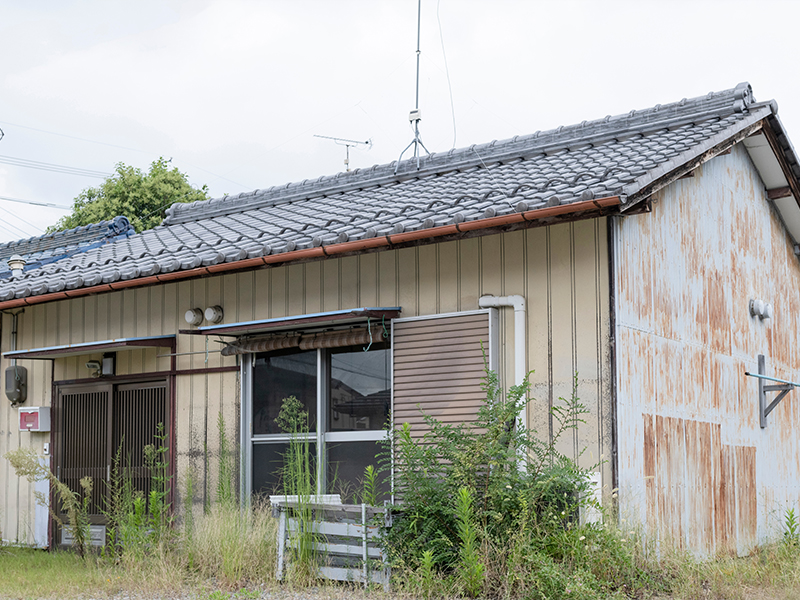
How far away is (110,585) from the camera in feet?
20.3

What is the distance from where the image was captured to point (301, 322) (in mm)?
7398

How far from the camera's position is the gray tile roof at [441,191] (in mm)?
6621

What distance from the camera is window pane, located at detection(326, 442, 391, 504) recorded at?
7.21 metres

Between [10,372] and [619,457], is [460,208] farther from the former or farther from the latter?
[10,372]

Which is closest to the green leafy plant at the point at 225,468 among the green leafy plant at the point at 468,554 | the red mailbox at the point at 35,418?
the green leafy plant at the point at 468,554

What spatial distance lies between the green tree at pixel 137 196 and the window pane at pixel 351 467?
19621 mm

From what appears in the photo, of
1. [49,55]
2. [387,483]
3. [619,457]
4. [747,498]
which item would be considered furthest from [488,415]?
[49,55]

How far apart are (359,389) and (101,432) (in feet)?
11.4

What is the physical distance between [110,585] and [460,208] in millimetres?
3948

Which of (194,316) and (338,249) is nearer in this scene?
Result: (338,249)

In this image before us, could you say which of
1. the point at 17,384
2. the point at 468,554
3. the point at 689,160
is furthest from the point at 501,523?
the point at 17,384

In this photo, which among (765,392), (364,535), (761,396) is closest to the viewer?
(364,535)

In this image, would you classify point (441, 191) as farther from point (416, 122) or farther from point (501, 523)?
point (501, 523)

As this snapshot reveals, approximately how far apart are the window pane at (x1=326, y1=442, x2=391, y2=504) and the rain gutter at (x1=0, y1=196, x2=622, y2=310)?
1.71 m
